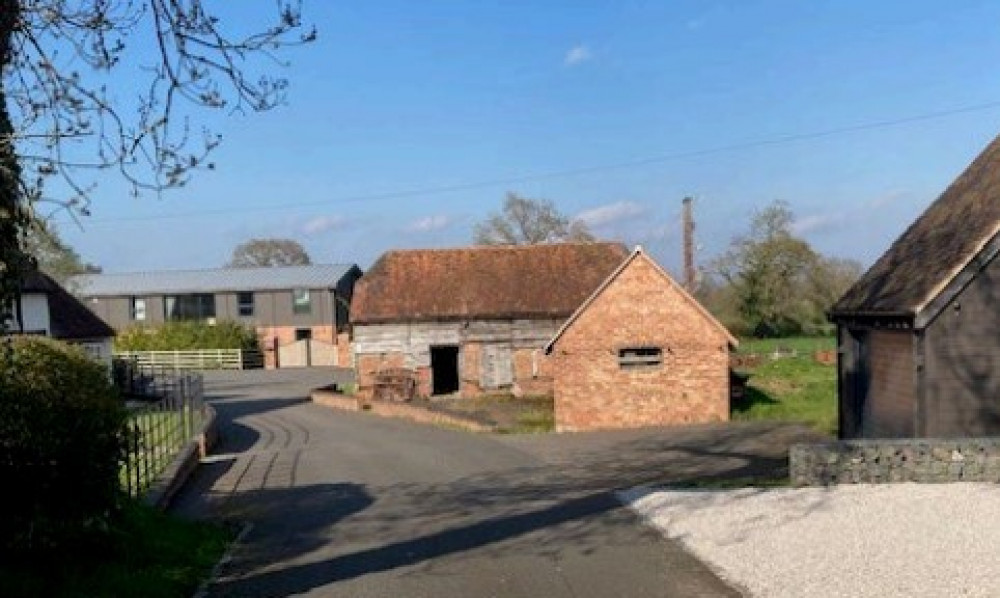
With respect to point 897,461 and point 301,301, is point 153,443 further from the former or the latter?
point 301,301

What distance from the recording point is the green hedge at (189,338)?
6488cm

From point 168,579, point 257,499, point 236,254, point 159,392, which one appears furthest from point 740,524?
point 236,254

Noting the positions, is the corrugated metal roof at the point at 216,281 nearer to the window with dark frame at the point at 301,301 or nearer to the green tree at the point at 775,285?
the window with dark frame at the point at 301,301

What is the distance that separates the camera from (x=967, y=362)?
58.0 feet

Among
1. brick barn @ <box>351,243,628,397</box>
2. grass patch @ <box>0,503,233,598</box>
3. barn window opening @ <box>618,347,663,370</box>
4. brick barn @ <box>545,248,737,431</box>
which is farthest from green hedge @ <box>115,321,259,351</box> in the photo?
grass patch @ <box>0,503,233,598</box>

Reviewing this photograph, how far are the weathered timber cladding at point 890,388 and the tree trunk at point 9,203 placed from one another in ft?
49.1

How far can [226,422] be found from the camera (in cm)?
3366

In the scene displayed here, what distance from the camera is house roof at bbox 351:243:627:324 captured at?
3991cm

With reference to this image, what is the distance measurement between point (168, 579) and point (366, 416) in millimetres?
25352

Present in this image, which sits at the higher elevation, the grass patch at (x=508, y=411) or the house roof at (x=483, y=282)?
the house roof at (x=483, y=282)

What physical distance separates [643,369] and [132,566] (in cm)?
2088

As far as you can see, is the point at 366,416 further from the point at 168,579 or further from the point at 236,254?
the point at 236,254

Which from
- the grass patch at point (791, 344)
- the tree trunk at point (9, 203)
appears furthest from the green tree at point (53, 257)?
the grass patch at point (791, 344)

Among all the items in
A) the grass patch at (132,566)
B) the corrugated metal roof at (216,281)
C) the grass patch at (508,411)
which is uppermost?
the corrugated metal roof at (216,281)
